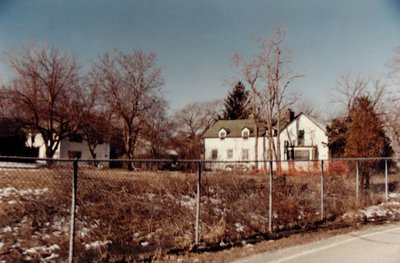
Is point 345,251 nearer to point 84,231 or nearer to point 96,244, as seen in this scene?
point 96,244

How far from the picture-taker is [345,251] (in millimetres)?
6430

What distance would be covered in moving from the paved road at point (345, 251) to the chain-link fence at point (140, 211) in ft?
4.11

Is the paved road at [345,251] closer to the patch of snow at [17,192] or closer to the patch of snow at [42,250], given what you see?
the patch of snow at [42,250]

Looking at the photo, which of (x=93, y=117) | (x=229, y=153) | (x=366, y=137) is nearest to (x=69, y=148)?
(x=93, y=117)

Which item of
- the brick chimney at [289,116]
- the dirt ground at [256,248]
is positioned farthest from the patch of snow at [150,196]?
the brick chimney at [289,116]

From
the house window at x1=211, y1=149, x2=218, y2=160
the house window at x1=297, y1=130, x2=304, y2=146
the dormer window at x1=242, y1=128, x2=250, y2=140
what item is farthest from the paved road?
the house window at x1=211, y1=149, x2=218, y2=160

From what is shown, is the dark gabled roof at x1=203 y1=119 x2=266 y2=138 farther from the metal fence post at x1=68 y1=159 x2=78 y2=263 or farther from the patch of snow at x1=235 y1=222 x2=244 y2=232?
the metal fence post at x1=68 y1=159 x2=78 y2=263

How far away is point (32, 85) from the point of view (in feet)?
114

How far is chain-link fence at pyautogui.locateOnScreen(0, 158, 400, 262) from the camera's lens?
6.34m

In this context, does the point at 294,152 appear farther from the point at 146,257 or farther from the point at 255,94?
the point at 146,257

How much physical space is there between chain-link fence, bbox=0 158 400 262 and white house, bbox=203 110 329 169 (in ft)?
102

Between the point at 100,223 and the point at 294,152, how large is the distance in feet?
135

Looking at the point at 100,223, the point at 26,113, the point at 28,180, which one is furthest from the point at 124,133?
the point at 100,223

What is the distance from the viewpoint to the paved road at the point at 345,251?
19.2 feet
